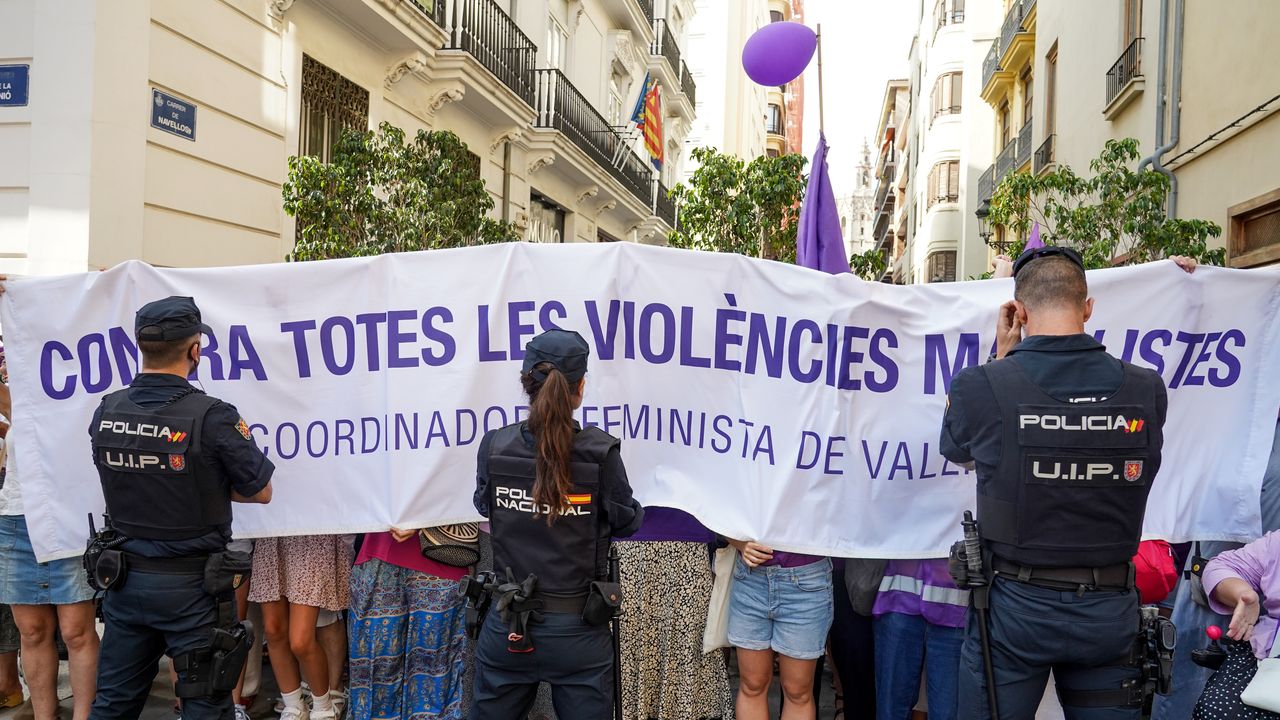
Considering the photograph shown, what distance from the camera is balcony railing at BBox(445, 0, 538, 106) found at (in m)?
13.4

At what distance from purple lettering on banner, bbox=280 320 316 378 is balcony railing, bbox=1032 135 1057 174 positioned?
18.5 meters

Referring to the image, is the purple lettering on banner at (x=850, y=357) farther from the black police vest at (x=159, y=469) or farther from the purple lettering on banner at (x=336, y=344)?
the black police vest at (x=159, y=469)

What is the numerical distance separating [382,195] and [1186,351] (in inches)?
290

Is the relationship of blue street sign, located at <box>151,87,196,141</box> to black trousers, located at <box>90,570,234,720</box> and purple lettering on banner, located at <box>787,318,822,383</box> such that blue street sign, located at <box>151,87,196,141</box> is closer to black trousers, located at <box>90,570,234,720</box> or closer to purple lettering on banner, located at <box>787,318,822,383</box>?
black trousers, located at <box>90,570,234,720</box>

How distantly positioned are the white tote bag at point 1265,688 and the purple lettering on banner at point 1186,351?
4.74 ft

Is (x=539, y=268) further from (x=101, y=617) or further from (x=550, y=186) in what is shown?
(x=550, y=186)

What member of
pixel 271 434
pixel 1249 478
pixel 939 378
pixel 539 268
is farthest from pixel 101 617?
pixel 1249 478

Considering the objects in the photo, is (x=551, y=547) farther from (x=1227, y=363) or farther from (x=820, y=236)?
(x=1227, y=363)

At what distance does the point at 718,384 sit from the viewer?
4352 millimetres

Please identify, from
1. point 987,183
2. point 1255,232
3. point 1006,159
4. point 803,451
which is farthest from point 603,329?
point 987,183

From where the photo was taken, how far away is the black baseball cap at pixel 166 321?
3.70m

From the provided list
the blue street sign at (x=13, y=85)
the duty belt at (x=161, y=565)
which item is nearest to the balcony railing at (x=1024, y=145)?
the blue street sign at (x=13, y=85)

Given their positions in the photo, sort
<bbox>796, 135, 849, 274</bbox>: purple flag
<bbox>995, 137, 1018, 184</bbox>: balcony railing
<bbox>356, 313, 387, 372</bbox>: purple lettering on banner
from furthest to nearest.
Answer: <bbox>995, 137, 1018, 184</bbox>: balcony railing < <bbox>796, 135, 849, 274</bbox>: purple flag < <bbox>356, 313, 387, 372</bbox>: purple lettering on banner

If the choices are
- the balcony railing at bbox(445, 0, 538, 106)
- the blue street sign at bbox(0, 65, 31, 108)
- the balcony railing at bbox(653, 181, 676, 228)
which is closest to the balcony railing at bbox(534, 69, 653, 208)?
the balcony railing at bbox(445, 0, 538, 106)
